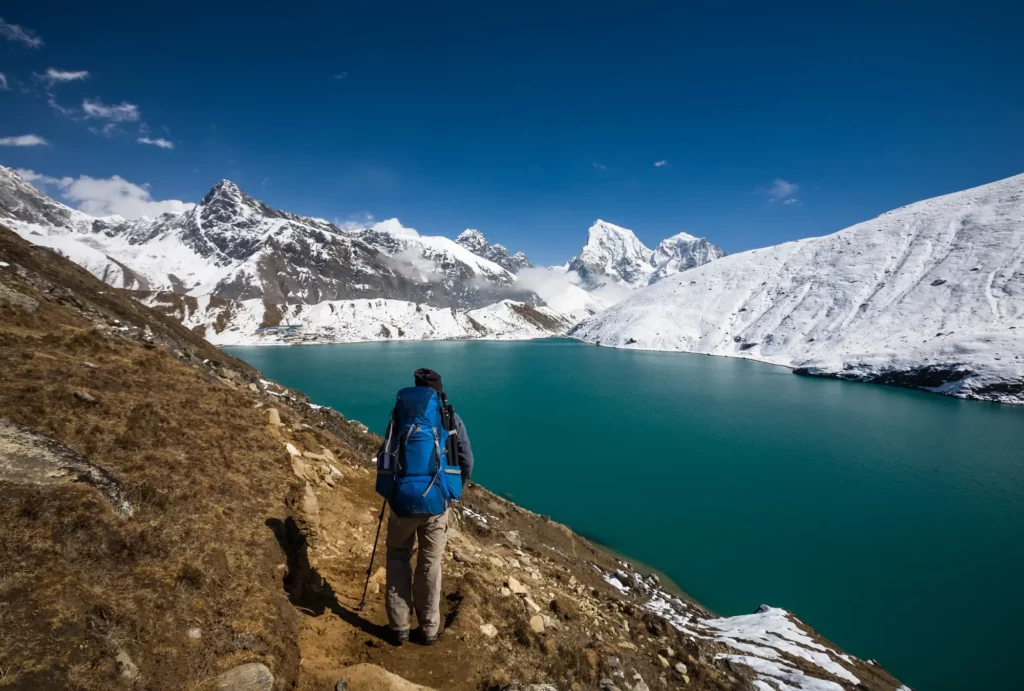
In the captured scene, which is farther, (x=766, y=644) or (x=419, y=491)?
(x=766, y=644)

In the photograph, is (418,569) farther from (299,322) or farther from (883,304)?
(299,322)

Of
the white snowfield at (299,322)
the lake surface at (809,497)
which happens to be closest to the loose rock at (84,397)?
the lake surface at (809,497)

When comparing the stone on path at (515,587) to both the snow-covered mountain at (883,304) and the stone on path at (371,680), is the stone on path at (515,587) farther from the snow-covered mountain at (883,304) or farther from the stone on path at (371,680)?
the snow-covered mountain at (883,304)

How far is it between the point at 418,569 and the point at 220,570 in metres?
2.30

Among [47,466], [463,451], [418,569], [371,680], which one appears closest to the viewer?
[371,680]

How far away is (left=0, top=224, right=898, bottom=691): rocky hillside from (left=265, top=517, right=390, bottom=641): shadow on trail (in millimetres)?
26

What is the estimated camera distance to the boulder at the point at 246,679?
3.92 m

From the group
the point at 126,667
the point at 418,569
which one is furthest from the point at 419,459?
the point at 126,667

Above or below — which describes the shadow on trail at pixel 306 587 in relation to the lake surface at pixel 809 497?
above

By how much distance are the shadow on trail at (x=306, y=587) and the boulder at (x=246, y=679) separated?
129cm

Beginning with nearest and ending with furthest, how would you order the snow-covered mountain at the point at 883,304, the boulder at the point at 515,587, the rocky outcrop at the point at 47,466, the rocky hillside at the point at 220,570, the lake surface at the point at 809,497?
the rocky hillside at the point at 220,570 → the rocky outcrop at the point at 47,466 → the boulder at the point at 515,587 → the lake surface at the point at 809,497 → the snow-covered mountain at the point at 883,304

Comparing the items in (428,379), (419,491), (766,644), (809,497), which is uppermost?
(428,379)

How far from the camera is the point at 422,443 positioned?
5211 mm

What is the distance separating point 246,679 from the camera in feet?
13.1
